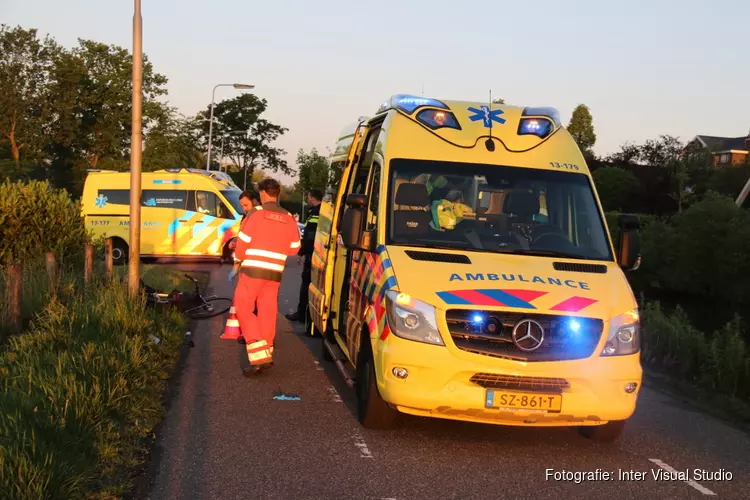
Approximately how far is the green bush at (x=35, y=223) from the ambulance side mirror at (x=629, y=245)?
1022 centimetres

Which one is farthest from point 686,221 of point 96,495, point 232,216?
point 96,495

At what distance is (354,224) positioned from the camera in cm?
676

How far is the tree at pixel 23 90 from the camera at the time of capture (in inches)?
2514

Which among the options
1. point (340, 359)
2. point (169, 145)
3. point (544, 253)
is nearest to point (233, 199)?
point (340, 359)

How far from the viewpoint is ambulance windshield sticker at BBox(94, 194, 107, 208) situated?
24.2 m

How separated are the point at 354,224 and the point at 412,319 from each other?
1.17m

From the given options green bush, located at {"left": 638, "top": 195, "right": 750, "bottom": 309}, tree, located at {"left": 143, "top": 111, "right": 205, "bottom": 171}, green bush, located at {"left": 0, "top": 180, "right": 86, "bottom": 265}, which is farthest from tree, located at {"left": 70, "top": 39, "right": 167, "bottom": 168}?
green bush, located at {"left": 0, "top": 180, "right": 86, "bottom": 265}

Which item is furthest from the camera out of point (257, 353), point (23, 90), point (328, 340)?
point (23, 90)

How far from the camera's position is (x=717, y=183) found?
5056 centimetres

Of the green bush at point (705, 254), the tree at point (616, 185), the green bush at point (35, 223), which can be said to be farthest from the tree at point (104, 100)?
the green bush at point (35, 223)

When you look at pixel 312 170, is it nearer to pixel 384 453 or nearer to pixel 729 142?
pixel 384 453

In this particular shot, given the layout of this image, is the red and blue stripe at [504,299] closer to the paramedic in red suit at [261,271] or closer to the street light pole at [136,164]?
the paramedic in red suit at [261,271]

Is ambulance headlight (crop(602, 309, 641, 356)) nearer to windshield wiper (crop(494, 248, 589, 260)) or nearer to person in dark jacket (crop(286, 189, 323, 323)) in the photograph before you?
windshield wiper (crop(494, 248, 589, 260))

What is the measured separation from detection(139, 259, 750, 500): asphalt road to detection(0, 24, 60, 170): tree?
61.8 m
